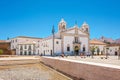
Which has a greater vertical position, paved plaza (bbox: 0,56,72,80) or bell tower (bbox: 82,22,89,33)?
bell tower (bbox: 82,22,89,33)

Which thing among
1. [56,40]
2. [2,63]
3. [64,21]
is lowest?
[2,63]

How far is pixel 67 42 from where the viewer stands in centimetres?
5456

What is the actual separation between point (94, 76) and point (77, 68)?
263cm

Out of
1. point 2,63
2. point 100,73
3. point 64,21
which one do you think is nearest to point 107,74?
point 100,73

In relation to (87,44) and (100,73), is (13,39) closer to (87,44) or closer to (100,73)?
(87,44)

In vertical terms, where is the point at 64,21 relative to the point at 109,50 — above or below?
above

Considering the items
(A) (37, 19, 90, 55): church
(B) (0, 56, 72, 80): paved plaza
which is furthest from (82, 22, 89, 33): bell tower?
(B) (0, 56, 72, 80): paved plaza

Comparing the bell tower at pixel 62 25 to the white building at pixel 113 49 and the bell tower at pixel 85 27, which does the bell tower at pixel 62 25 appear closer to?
the bell tower at pixel 85 27

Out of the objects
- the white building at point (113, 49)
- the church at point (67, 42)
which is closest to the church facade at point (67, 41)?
the church at point (67, 42)

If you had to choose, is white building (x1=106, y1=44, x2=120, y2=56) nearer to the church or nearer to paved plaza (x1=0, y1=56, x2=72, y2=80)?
the church

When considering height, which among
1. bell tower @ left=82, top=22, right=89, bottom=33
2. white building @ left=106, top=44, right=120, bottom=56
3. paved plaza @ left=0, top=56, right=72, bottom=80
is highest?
bell tower @ left=82, top=22, right=89, bottom=33

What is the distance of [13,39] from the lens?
8000 cm

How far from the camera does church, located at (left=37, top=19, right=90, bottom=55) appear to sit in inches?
2105

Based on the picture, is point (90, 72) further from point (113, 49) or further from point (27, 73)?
point (113, 49)
